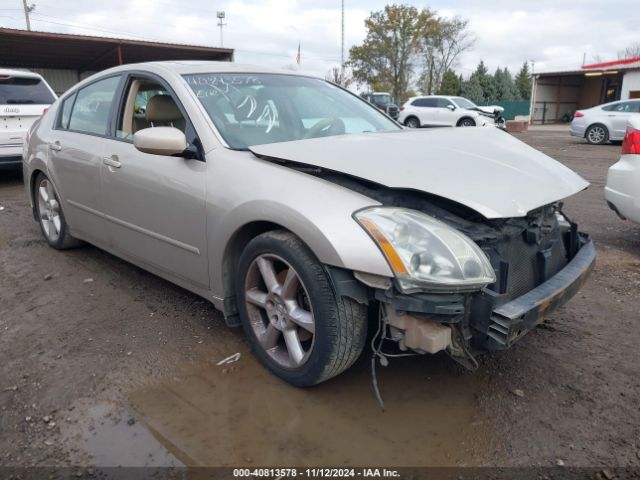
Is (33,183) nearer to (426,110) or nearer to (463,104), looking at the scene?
(426,110)

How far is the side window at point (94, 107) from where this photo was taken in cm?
377

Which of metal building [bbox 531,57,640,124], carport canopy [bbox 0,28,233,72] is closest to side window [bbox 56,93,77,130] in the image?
carport canopy [bbox 0,28,233,72]

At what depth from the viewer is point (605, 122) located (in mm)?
15766

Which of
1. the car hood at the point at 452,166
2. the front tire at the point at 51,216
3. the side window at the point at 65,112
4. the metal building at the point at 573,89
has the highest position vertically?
the metal building at the point at 573,89

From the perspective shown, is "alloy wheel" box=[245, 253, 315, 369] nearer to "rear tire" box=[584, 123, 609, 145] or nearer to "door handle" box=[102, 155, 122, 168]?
"door handle" box=[102, 155, 122, 168]

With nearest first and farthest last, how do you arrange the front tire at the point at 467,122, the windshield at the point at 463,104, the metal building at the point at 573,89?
the front tire at the point at 467,122
the windshield at the point at 463,104
the metal building at the point at 573,89

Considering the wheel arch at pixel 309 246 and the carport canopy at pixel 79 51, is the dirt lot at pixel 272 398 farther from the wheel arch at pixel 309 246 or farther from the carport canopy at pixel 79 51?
the carport canopy at pixel 79 51

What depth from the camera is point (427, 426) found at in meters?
2.32

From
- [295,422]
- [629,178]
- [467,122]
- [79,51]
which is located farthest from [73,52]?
[295,422]

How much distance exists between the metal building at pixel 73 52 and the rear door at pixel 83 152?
687 inches

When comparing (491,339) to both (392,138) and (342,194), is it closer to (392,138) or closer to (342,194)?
(342,194)

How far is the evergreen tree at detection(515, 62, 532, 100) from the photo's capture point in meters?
54.2

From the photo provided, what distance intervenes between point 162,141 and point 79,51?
22.8 m

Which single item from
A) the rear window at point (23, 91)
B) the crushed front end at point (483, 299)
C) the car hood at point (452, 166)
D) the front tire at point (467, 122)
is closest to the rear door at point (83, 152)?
the car hood at point (452, 166)
